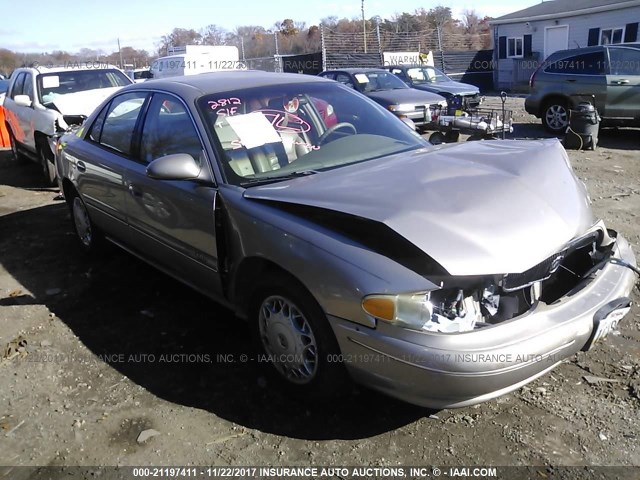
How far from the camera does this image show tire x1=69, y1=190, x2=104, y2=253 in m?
5.10

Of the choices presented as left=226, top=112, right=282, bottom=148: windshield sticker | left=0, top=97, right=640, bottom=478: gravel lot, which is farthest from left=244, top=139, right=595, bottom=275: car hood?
left=0, top=97, right=640, bottom=478: gravel lot

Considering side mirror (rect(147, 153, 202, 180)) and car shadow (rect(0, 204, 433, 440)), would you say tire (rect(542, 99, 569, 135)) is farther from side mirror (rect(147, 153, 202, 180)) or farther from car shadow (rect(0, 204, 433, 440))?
side mirror (rect(147, 153, 202, 180))

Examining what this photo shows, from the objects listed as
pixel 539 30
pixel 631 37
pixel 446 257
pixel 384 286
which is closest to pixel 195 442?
pixel 384 286

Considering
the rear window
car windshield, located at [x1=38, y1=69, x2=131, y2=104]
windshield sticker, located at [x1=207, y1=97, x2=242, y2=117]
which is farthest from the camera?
the rear window

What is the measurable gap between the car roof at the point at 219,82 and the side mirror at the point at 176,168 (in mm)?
610

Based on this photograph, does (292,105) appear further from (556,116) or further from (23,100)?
(556,116)

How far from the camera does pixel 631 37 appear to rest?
2138 centimetres

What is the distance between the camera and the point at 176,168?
3.16 meters

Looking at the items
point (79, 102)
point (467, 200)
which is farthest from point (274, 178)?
point (79, 102)

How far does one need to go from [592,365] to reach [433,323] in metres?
1.50

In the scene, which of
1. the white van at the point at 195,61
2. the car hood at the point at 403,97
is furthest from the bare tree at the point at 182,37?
the car hood at the point at 403,97

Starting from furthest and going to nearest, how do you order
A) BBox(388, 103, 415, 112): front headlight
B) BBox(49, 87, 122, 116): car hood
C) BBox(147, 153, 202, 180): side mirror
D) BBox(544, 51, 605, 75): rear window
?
BBox(388, 103, 415, 112): front headlight < BBox(544, 51, 605, 75): rear window < BBox(49, 87, 122, 116): car hood < BBox(147, 153, 202, 180): side mirror

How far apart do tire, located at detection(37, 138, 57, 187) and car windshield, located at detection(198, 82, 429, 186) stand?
5.67m

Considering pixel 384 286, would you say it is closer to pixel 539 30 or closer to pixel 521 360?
pixel 521 360
